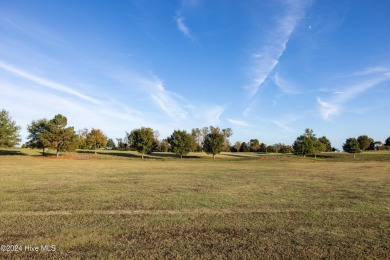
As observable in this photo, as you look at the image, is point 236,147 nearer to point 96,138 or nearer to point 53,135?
point 96,138

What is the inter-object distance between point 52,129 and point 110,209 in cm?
5807

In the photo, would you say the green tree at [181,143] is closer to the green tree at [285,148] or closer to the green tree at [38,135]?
the green tree at [38,135]

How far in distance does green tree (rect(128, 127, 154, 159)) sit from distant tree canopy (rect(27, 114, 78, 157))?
14.3 meters

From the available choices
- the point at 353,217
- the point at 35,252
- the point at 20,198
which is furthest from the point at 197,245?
the point at 20,198

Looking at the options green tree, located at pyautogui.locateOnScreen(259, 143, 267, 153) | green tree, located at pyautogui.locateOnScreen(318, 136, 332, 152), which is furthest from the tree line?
green tree, located at pyautogui.locateOnScreen(259, 143, 267, 153)

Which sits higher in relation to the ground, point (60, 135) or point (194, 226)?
point (60, 135)

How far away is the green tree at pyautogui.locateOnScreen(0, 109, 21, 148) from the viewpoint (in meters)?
52.9

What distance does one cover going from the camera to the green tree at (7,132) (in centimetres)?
5287

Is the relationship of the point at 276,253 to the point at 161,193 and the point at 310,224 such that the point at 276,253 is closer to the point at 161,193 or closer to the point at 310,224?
the point at 310,224

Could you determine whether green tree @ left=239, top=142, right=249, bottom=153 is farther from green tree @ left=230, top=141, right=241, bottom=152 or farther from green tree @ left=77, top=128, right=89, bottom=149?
green tree @ left=77, top=128, right=89, bottom=149

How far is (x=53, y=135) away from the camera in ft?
193

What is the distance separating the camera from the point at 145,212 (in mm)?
8609

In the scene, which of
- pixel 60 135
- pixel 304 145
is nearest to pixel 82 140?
pixel 60 135

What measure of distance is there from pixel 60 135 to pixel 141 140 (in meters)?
19.1
